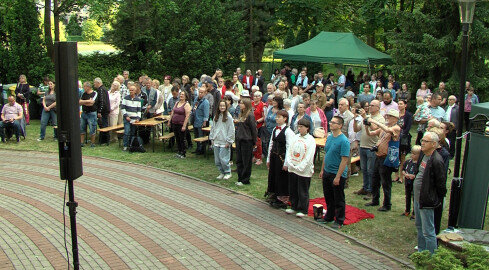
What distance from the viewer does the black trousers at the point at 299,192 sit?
32.0 ft

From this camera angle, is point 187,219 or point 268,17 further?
point 268,17

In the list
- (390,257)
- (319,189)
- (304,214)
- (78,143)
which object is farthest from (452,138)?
(78,143)

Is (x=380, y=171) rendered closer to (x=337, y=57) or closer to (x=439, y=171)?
(x=439, y=171)

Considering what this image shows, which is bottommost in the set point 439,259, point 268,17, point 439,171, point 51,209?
point 51,209

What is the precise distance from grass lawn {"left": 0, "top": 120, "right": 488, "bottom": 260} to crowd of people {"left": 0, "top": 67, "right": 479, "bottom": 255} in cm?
26

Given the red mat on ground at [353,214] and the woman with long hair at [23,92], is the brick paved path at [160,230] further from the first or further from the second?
the woman with long hair at [23,92]

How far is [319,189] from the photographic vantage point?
11766 millimetres

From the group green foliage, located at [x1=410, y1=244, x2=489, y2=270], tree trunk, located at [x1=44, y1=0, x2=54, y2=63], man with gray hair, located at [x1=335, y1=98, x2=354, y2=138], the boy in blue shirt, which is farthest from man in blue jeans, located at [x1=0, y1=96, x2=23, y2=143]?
green foliage, located at [x1=410, y1=244, x2=489, y2=270]

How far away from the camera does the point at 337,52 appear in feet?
79.2

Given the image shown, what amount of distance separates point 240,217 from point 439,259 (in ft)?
14.1

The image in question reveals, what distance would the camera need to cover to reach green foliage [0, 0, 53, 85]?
2204 cm

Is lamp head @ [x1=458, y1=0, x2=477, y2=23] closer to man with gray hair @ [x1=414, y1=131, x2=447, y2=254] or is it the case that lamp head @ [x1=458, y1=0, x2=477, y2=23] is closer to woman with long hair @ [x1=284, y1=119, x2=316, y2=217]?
man with gray hair @ [x1=414, y1=131, x2=447, y2=254]

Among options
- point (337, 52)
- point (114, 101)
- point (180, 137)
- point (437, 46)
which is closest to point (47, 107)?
point (114, 101)

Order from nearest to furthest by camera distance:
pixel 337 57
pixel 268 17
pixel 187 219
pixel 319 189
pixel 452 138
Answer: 1. pixel 187 219
2. pixel 319 189
3. pixel 452 138
4. pixel 337 57
5. pixel 268 17
